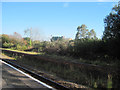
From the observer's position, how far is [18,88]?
16.3 ft

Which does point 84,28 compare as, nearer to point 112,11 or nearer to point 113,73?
point 112,11

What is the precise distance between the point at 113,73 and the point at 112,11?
8.41 m

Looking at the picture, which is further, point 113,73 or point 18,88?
point 113,73

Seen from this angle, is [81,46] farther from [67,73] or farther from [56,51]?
[67,73]

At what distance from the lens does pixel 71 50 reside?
1602 cm

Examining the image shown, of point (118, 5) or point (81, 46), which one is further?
point (81, 46)

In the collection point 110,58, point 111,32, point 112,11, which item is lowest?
point 110,58

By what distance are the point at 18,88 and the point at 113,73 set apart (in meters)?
5.45

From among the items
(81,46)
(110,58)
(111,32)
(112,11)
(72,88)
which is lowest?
(72,88)

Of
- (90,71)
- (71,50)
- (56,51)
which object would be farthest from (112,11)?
(56,51)

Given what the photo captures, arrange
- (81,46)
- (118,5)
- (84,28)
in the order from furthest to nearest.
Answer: (84,28) → (81,46) → (118,5)

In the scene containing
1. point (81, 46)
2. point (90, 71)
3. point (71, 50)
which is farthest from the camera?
point (71, 50)

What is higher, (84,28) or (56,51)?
(84,28)

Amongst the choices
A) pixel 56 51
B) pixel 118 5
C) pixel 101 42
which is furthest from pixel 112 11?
pixel 56 51
